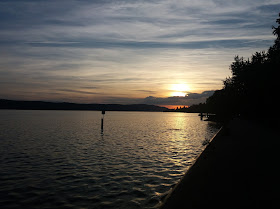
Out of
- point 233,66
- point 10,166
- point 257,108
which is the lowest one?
point 10,166

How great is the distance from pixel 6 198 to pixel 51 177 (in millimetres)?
3566

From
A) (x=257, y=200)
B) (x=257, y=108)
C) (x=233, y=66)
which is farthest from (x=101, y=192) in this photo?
(x=233, y=66)

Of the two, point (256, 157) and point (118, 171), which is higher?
point (256, 157)

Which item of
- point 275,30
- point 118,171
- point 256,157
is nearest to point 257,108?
point 275,30

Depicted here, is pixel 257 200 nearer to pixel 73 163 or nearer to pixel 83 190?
pixel 83 190

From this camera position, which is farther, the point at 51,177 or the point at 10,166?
the point at 10,166

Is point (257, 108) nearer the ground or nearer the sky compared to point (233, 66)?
nearer the ground

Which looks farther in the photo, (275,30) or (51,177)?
(275,30)

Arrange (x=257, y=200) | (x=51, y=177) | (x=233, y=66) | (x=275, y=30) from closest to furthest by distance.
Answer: (x=257, y=200)
(x=51, y=177)
(x=275, y=30)
(x=233, y=66)

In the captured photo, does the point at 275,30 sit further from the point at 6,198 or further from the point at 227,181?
the point at 6,198

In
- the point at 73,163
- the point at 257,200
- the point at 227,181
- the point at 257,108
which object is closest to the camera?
the point at 257,200

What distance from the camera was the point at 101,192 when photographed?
1105 centimetres

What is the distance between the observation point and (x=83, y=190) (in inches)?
445

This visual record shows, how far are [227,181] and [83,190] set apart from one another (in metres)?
6.64
